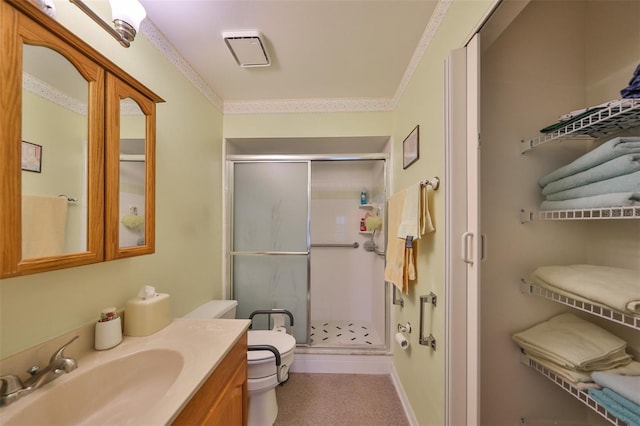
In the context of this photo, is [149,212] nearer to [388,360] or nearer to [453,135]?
[453,135]

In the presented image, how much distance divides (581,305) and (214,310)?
6.61 ft

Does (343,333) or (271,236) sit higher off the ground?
(271,236)

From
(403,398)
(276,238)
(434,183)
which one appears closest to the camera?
(434,183)

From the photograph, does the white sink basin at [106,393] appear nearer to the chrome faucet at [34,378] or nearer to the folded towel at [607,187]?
the chrome faucet at [34,378]

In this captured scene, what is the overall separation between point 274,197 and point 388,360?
1.82 m

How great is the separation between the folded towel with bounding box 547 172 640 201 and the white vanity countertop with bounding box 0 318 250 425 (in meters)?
1.48

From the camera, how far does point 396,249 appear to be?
63.1 inches

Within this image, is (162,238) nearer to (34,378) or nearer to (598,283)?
(34,378)

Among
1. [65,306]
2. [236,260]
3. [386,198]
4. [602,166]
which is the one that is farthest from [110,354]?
[386,198]

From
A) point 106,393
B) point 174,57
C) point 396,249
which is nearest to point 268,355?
point 106,393

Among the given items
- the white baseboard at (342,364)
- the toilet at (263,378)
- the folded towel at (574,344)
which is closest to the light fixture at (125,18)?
the toilet at (263,378)

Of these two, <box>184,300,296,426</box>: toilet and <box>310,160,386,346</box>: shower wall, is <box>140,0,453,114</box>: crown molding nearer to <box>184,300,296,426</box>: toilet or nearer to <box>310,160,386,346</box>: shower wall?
<box>310,160,386,346</box>: shower wall

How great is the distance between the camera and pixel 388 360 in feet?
6.80

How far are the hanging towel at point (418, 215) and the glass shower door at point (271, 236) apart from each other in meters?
1.09
